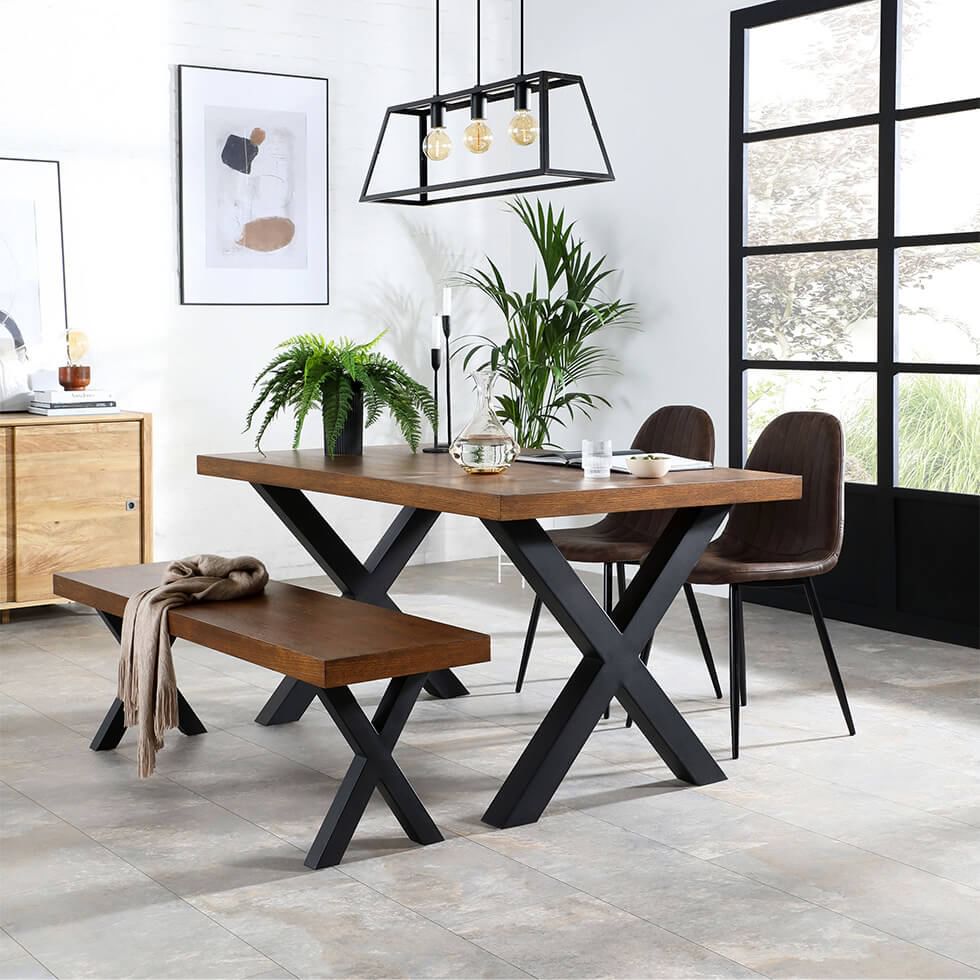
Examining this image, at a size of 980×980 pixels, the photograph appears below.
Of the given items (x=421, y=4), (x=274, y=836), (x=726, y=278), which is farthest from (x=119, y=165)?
(x=274, y=836)

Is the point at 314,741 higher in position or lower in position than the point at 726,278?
lower

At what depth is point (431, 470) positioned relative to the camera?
3.62 m

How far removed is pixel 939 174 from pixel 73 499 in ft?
11.5

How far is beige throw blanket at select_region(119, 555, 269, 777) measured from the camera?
3.31 m

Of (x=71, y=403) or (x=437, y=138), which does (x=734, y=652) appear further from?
(x=71, y=403)

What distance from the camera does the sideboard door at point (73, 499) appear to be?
17.4 feet

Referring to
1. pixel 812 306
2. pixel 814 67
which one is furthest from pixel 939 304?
pixel 814 67

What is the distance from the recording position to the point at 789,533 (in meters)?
4.11

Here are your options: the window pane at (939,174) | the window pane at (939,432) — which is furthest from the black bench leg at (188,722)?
the window pane at (939,174)

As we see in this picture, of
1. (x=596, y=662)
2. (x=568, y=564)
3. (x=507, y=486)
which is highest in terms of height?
(x=507, y=486)

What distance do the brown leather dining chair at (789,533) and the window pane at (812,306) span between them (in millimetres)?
1252

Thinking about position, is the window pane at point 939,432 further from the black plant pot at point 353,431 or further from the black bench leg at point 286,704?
the black bench leg at point 286,704

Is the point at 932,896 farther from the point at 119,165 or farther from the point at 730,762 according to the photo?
the point at 119,165

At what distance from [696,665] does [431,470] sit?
1.50 metres
